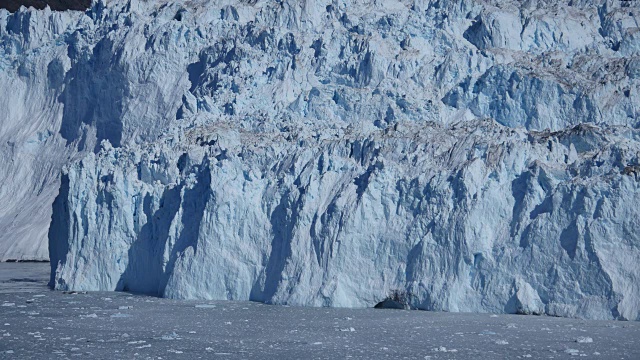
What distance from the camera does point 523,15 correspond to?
2600cm

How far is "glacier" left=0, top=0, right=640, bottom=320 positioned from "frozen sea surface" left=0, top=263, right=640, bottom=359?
0.83 m

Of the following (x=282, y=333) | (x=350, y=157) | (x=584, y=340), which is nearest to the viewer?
(x=584, y=340)

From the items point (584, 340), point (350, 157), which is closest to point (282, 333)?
point (584, 340)

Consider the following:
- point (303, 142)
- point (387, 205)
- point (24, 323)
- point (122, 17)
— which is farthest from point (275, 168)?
point (122, 17)

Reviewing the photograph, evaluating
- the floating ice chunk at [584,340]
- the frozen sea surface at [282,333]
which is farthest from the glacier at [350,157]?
the floating ice chunk at [584,340]

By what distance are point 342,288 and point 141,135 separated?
12089mm

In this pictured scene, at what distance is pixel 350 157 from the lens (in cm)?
1947

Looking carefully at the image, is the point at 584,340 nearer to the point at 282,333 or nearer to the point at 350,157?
the point at 282,333

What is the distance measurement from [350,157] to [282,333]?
543cm

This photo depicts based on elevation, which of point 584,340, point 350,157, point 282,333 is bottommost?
point 282,333

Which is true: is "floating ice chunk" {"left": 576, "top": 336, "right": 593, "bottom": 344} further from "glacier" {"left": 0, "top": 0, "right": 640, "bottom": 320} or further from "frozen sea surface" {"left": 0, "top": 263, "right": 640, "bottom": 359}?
"glacier" {"left": 0, "top": 0, "right": 640, "bottom": 320}

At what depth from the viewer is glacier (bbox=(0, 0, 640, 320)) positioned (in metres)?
16.8

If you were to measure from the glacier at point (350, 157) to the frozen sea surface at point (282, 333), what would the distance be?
0.83 metres

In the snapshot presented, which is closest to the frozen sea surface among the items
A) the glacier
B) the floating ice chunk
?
the floating ice chunk
